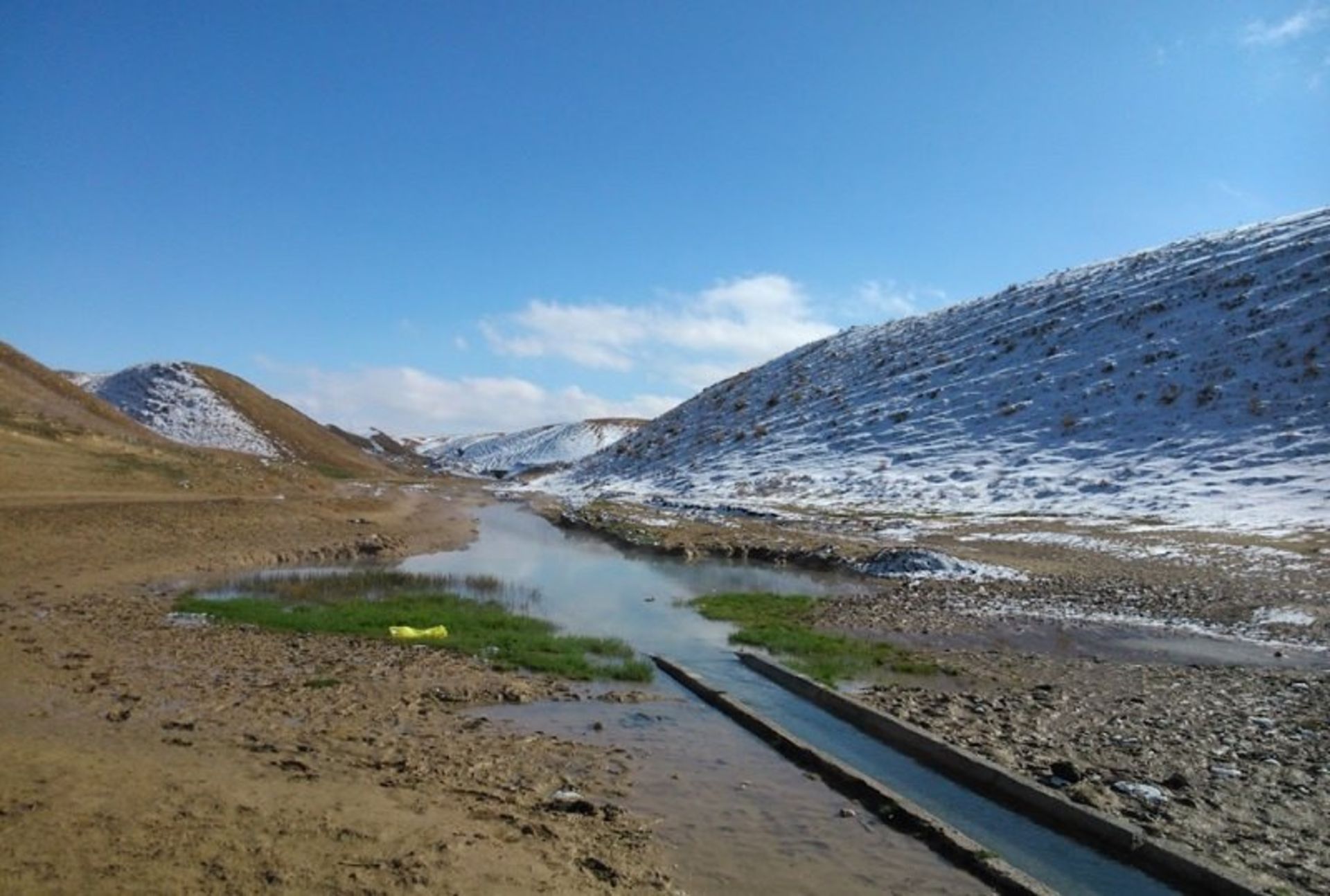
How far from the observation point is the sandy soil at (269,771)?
620 cm

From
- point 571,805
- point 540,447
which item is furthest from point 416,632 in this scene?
point 540,447

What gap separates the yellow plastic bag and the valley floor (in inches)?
320

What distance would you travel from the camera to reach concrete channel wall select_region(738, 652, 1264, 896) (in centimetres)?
754

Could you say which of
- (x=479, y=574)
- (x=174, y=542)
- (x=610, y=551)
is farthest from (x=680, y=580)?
(x=174, y=542)

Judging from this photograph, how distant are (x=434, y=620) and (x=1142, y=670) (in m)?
13.5

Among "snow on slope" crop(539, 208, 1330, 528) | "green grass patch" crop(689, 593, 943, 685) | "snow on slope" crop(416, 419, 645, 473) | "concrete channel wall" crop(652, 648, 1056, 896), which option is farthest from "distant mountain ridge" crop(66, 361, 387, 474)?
"concrete channel wall" crop(652, 648, 1056, 896)

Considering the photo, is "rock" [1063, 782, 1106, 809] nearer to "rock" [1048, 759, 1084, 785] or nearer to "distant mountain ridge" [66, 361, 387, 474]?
"rock" [1048, 759, 1084, 785]

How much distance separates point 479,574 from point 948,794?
64.5 ft

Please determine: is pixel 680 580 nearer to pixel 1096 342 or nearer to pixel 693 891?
pixel 693 891

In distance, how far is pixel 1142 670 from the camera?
1511 cm

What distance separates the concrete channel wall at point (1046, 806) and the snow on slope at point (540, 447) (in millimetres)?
134405

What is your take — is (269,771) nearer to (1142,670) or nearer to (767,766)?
(767,766)

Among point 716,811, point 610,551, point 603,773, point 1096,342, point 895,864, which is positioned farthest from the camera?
point 1096,342

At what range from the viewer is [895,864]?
773 centimetres
